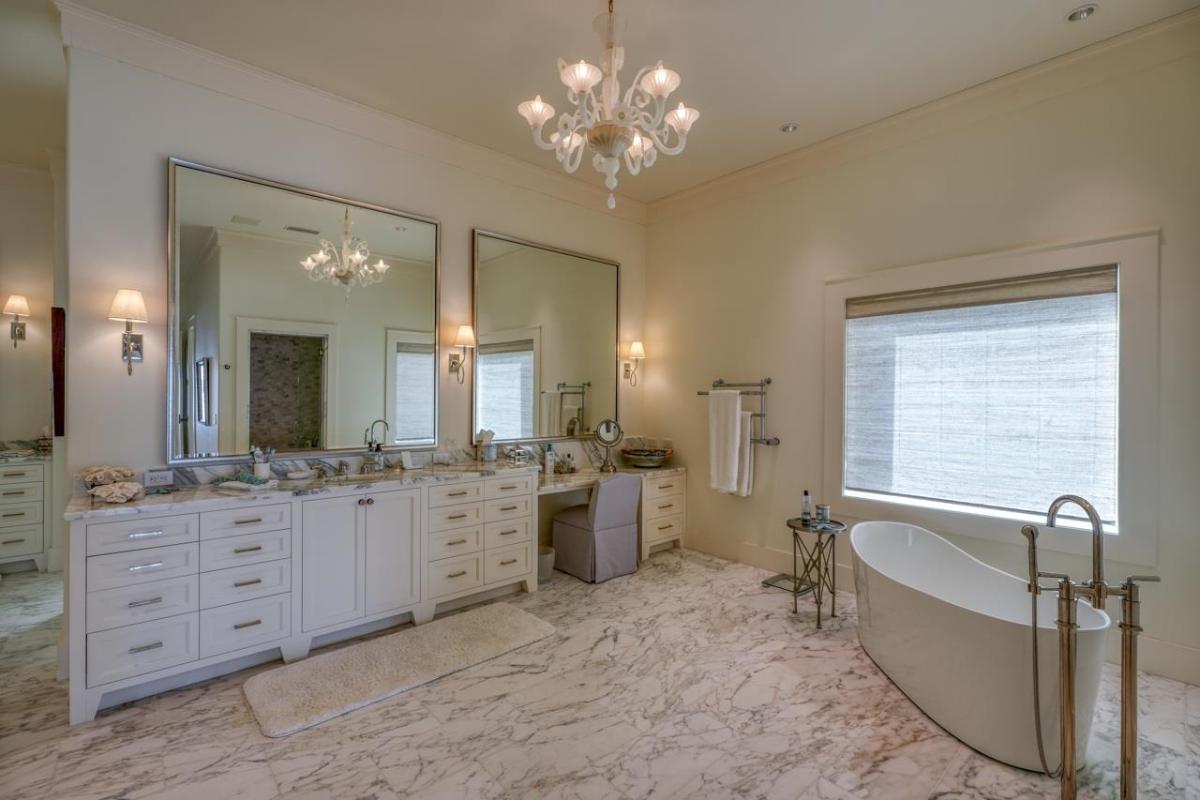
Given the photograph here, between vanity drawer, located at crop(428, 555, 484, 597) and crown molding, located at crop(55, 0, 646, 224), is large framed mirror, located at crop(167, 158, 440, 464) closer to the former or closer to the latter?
crown molding, located at crop(55, 0, 646, 224)

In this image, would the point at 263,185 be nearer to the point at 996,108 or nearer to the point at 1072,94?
the point at 996,108

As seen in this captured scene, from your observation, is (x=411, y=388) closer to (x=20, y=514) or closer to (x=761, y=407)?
(x=761, y=407)

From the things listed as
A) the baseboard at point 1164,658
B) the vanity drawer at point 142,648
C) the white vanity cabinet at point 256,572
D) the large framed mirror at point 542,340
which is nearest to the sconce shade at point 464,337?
the large framed mirror at point 542,340

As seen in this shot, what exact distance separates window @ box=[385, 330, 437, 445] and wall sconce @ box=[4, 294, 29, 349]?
10.5 ft

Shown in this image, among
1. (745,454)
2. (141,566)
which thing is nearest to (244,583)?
(141,566)

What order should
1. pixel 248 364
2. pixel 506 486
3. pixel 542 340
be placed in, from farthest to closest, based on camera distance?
pixel 542 340, pixel 506 486, pixel 248 364

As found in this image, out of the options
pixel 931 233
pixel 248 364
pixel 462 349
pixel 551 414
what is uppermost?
pixel 931 233

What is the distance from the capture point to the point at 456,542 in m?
3.38

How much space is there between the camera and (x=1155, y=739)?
7.23 ft

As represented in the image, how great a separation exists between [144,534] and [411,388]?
162 cm

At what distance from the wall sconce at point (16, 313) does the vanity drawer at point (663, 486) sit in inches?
199

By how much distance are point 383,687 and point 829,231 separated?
3.96 meters

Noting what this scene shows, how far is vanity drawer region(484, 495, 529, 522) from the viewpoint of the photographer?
3.53 m

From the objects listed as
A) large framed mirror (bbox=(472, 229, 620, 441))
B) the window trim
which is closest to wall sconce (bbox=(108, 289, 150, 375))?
large framed mirror (bbox=(472, 229, 620, 441))
